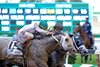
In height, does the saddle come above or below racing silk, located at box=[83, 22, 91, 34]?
above

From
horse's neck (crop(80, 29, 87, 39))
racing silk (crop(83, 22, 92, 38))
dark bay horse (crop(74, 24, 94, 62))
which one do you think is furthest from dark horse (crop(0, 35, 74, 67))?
racing silk (crop(83, 22, 92, 38))

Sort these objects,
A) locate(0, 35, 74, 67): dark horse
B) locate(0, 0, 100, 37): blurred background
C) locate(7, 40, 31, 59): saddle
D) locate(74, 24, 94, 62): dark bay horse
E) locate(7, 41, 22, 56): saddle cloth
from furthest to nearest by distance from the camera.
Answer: locate(0, 0, 100, 37): blurred background, locate(74, 24, 94, 62): dark bay horse, locate(7, 41, 22, 56): saddle cloth, locate(7, 40, 31, 59): saddle, locate(0, 35, 74, 67): dark horse

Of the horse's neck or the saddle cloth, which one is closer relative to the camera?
the saddle cloth

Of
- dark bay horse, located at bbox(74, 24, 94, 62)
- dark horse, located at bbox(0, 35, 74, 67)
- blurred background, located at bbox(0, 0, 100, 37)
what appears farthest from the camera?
blurred background, located at bbox(0, 0, 100, 37)

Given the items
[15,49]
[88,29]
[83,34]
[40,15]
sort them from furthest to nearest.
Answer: [40,15] → [88,29] → [83,34] → [15,49]

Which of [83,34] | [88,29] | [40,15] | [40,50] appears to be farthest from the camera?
[40,15]

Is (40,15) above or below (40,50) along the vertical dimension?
below

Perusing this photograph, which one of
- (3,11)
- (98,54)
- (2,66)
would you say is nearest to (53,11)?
(3,11)

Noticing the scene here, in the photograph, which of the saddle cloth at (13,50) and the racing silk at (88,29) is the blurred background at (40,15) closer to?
the racing silk at (88,29)

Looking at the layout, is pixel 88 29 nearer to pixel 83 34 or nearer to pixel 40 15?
pixel 83 34

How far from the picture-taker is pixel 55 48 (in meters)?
9.98

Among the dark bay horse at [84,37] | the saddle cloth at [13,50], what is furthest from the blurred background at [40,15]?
the saddle cloth at [13,50]

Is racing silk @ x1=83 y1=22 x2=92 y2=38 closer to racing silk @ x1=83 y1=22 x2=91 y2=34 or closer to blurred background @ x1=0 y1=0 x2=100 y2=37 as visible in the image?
racing silk @ x1=83 y1=22 x2=91 y2=34

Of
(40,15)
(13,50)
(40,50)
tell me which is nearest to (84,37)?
(40,15)
